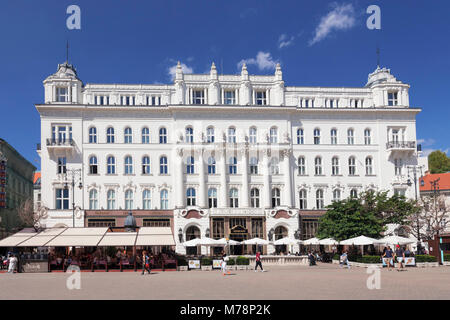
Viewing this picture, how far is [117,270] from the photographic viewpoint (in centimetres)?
3709

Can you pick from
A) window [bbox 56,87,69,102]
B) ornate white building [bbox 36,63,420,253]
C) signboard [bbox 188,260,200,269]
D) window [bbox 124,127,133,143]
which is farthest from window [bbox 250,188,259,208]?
window [bbox 56,87,69,102]

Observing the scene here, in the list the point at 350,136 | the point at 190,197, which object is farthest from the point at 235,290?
the point at 350,136

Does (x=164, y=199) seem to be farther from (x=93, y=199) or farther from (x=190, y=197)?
(x=93, y=199)

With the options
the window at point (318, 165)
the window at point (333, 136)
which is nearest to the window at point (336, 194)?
the window at point (318, 165)

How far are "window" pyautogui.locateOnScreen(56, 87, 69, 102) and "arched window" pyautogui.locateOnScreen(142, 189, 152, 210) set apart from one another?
14192mm

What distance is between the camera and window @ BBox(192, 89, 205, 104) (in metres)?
60.6

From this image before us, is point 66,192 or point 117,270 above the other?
point 66,192

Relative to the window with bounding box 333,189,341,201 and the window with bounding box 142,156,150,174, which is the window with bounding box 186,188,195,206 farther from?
the window with bounding box 333,189,341,201

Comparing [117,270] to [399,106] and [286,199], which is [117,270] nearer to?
[286,199]

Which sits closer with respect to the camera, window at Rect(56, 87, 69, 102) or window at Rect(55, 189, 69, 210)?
window at Rect(55, 189, 69, 210)

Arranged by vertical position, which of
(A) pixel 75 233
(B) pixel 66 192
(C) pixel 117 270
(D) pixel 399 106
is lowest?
(C) pixel 117 270
